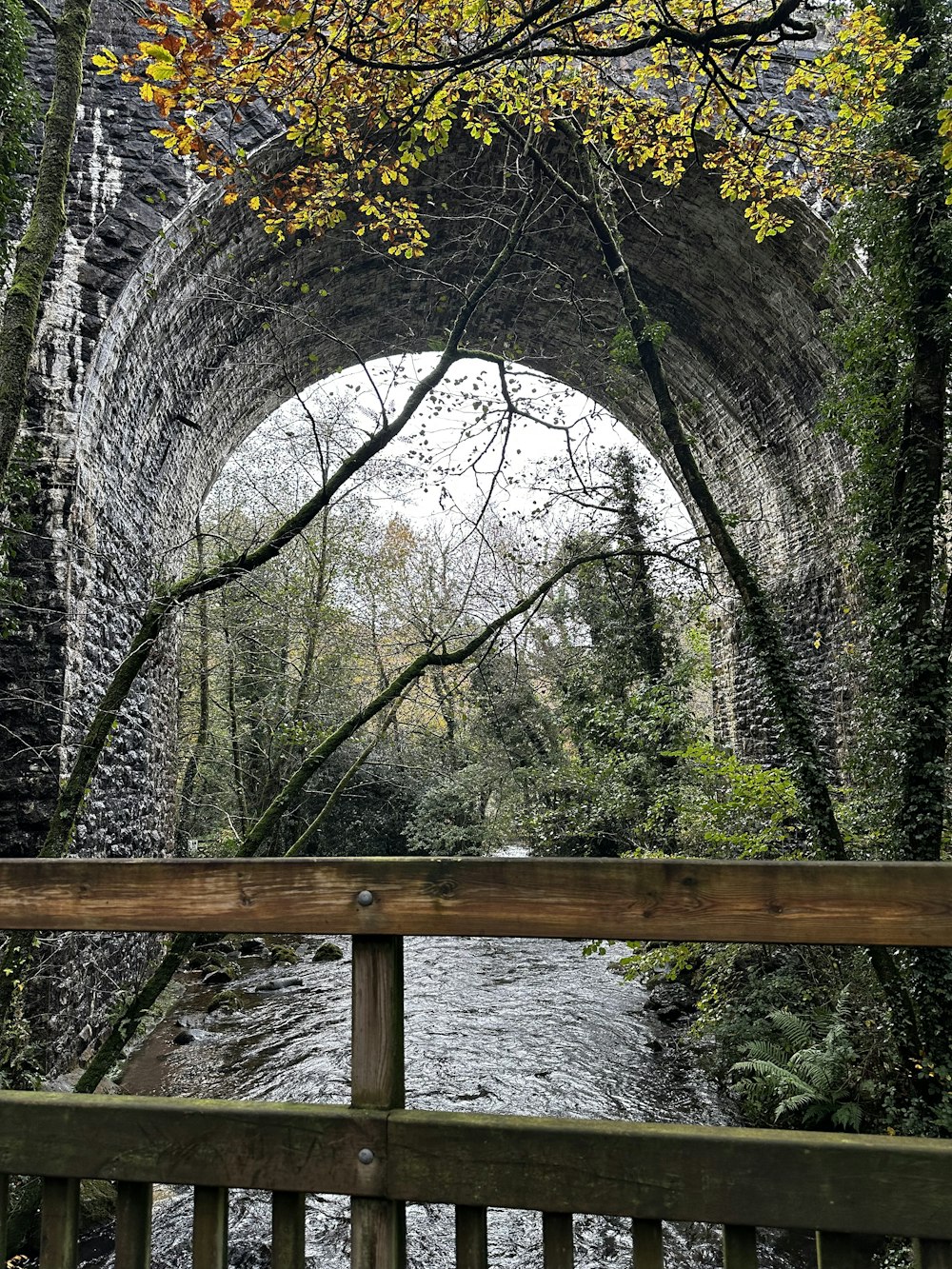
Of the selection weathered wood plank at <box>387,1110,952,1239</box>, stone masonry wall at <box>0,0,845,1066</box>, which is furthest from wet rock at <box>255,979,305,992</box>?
weathered wood plank at <box>387,1110,952,1239</box>

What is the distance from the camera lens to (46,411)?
19.2 feet

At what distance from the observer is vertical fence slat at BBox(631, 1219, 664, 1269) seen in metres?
1.50

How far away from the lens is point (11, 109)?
5.16 metres

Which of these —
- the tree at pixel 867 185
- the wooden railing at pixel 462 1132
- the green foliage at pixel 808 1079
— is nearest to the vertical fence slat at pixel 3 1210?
the wooden railing at pixel 462 1132

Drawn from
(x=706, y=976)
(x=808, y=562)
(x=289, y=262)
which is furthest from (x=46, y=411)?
(x=808, y=562)

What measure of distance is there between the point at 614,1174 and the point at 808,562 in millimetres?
8241

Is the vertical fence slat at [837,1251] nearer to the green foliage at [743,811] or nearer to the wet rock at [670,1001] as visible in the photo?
the green foliage at [743,811]

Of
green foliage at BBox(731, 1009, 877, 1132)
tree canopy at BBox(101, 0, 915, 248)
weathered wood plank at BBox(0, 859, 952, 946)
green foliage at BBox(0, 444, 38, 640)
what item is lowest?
green foliage at BBox(731, 1009, 877, 1132)

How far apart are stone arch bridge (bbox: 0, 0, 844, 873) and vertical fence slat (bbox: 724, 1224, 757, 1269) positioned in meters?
4.33

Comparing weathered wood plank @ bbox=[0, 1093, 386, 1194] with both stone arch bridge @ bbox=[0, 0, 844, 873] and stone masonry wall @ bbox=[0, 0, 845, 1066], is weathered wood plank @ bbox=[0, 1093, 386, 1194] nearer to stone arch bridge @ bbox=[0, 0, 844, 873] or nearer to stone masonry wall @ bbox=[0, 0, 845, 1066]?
stone masonry wall @ bbox=[0, 0, 845, 1066]

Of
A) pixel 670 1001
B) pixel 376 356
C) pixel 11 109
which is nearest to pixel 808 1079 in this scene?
pixel 670 1001

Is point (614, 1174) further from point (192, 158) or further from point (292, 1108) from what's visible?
point (192, 158)

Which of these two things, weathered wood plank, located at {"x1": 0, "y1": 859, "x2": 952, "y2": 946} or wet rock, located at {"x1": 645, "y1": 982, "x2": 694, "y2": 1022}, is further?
wet rock, located at {"x1": 645, "y1": 982, "x2": 694, "y2": 1022}

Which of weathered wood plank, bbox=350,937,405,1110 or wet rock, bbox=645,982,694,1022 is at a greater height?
weathered wood plank, bbox=350,937,405,1110
